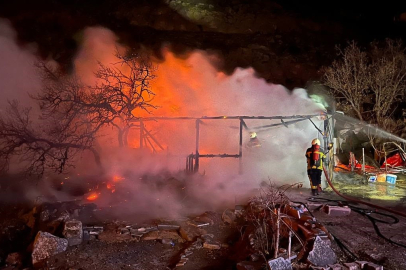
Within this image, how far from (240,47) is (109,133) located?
619 inches

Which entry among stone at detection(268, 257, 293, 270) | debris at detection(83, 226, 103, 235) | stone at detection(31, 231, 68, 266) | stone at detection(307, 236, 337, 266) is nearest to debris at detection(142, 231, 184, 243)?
debris at detection(83, 226, 103, 235)

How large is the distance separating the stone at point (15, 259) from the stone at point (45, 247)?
689mm

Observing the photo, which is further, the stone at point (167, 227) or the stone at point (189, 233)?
the stone at point (167, 227)

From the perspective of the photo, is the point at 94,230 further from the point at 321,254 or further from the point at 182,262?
the point at 321,254

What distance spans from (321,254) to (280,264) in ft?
2.73

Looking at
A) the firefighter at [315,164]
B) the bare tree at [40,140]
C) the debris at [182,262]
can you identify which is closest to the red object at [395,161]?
the firefighter at [315,164]

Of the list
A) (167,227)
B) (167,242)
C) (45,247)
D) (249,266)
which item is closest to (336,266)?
(249,266)

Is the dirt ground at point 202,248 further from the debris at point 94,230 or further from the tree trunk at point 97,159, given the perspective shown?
the tree trunk at point 97,159

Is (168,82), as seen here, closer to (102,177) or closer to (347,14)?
(102,177)

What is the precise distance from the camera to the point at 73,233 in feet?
24.0

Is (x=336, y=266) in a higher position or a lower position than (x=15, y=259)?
higher

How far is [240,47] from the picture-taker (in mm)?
26953

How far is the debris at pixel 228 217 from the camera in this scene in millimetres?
8323

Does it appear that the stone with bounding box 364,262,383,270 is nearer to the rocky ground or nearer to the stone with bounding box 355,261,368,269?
the stone with bounding box 355,261,368,269
